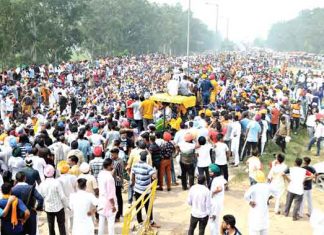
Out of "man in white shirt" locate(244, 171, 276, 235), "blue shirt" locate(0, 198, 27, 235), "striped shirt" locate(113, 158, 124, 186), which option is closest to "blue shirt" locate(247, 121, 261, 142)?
"man in white shirt" locate(244, 171, 276, 235)

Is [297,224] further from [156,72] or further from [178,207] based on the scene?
[156,72]

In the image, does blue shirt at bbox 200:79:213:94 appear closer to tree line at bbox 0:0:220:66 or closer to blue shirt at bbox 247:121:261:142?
blue shirt at bbox 247:121:261:142

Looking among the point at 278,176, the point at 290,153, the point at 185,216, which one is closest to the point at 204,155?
the point at 185,216

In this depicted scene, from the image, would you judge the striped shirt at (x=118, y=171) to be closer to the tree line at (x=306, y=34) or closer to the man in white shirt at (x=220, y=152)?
the man in white shirt at (x=220, y=152)

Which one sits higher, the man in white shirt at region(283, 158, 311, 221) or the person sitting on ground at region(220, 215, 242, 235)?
the person sitting on ground at region(220, 215, 242, 235)

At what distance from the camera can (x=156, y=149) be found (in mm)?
9742

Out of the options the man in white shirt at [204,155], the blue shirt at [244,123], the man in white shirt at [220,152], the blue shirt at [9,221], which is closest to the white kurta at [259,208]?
the man in white shirt at [204,155]

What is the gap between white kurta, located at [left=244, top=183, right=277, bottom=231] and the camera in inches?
284

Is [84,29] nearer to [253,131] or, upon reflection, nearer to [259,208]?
[253,131]

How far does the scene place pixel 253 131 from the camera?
12.2 m

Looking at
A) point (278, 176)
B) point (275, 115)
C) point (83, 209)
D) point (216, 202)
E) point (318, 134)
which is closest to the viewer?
point (83, 209)

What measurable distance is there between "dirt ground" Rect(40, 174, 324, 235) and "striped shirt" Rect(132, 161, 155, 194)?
3.51ft

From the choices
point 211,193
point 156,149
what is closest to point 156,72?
point 156,149

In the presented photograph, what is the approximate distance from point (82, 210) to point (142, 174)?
1.67 metres
